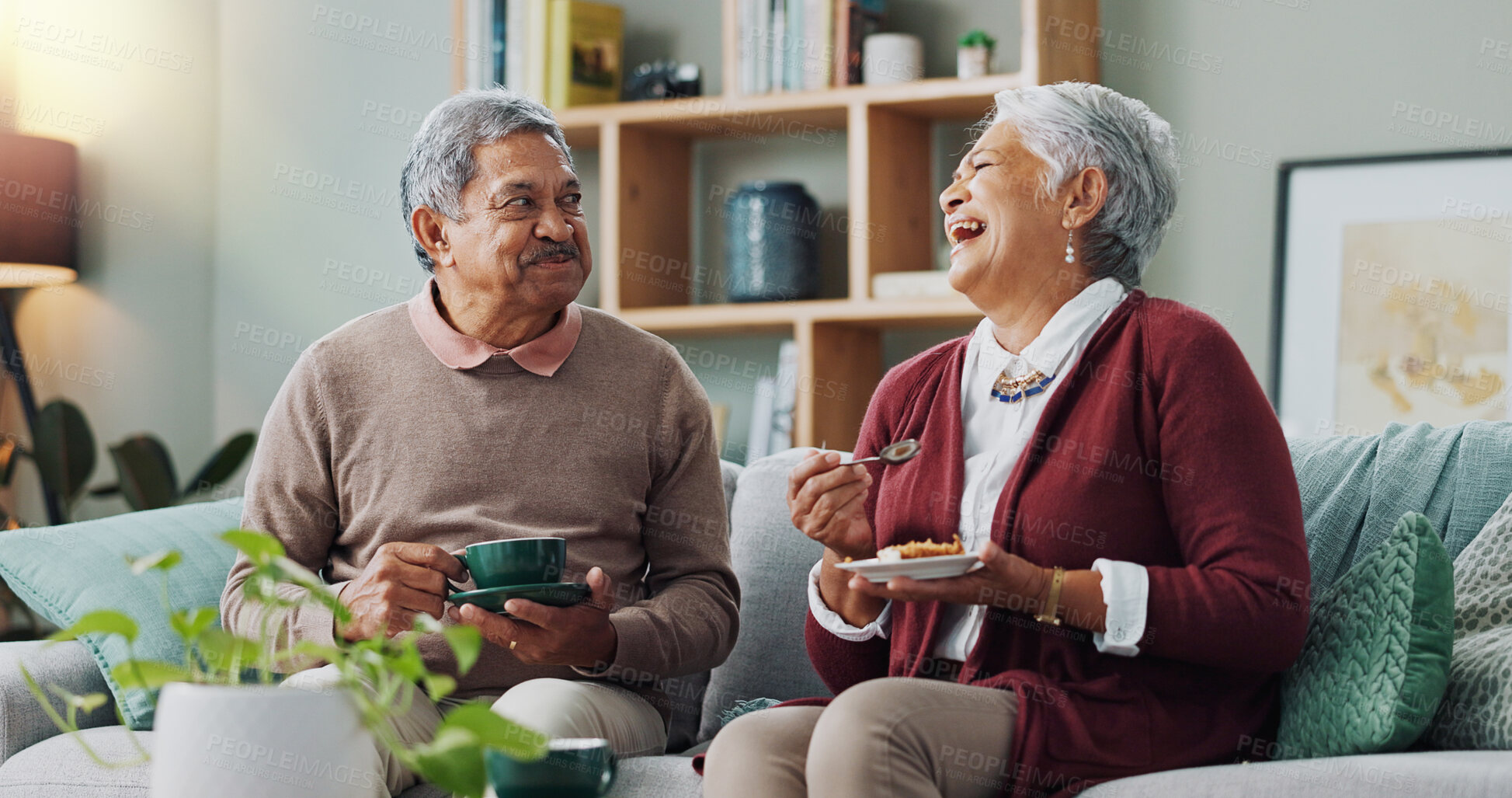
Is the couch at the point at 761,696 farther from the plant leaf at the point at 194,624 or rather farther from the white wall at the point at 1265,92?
the white wall at the point at 1265,92

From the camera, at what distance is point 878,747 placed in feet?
4.42

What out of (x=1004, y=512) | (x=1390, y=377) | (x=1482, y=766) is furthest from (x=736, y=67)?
(x=1482, y=766)

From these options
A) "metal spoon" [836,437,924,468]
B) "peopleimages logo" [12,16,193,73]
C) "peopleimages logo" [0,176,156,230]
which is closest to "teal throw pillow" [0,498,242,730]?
"metal spoon" [836,437,924,468]

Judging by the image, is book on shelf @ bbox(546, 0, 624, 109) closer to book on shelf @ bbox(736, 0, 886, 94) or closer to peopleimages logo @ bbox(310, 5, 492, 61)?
book on shelf @ bbox(736, 0, 886, 94)

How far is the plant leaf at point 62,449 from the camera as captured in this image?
342cm

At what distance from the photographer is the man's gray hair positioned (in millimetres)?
1955

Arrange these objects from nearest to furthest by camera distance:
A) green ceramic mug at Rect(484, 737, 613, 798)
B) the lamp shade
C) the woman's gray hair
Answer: green ceramic mug at Rect(484, 737, 613, 798), the woman's gray hair, the lamp shade

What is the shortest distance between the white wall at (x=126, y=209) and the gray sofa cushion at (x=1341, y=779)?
311 cm

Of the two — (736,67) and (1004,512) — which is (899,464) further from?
(736,67)

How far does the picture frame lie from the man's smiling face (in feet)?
5.42

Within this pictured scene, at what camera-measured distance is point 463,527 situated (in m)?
1.86

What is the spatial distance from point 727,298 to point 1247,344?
1.17m

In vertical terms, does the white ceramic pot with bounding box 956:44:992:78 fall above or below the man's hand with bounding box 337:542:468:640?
above

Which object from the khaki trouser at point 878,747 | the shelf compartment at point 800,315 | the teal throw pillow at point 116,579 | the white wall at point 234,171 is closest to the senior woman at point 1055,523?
the khaki trouser at point 878,747
